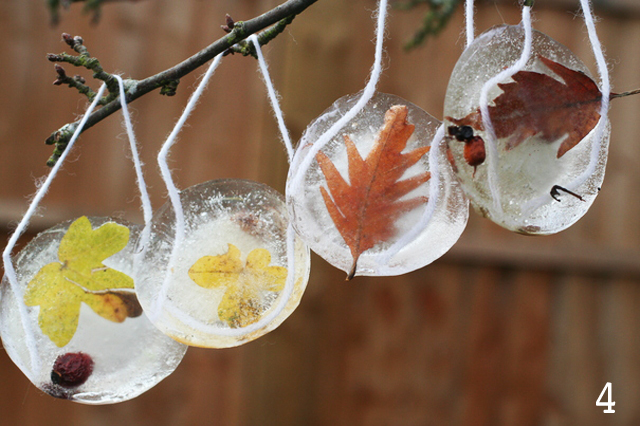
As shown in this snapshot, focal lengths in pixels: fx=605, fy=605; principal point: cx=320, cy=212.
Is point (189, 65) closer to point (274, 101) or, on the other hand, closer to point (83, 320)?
point (274, 101)

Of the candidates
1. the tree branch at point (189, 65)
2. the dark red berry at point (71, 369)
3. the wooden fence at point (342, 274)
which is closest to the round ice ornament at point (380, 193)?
the tree branch at point (189, 65)

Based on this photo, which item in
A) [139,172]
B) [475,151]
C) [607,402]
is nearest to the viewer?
[475,151]

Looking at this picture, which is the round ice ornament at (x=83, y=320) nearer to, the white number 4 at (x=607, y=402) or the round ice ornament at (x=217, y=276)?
the round ice ornament at (x=217, y=276)

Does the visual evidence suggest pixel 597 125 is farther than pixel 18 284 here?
No

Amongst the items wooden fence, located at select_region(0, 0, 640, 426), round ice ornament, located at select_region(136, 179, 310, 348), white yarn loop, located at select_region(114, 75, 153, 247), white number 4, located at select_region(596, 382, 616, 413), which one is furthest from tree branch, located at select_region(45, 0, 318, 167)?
white number 4, located at select_region(596, 382, 616, 413)

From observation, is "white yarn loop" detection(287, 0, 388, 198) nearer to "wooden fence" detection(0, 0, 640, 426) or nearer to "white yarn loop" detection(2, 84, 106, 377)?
"white yarn loop" detection(2, 84, 106, 377)

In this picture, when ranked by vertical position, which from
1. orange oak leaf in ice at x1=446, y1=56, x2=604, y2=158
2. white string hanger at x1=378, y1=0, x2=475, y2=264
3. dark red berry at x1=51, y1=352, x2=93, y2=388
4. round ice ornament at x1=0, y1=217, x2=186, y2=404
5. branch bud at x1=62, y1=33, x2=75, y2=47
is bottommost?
dark red berry at x1=51, y1=352, x2=93, y2=388

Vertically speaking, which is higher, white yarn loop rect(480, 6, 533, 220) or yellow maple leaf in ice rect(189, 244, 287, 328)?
white yarn loop rect(480, 6, 533, 220)

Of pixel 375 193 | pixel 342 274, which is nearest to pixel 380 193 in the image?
pixel 375 193
